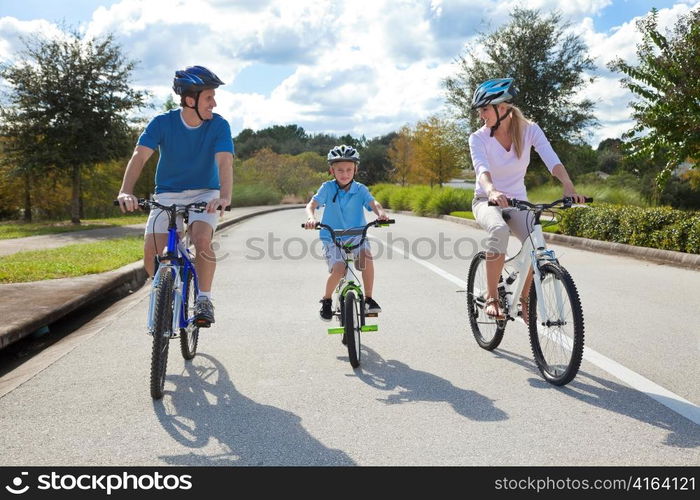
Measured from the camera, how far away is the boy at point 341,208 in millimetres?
5555

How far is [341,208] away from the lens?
570cm

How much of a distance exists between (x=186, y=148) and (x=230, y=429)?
2.03 meters

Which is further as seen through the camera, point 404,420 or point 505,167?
point 505,167

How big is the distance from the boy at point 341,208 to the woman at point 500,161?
888mm

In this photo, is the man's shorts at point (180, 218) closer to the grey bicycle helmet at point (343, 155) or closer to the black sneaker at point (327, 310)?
the grey bicycle helmet at point (343, 155)

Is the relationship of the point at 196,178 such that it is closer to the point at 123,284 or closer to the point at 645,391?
the point at 645,391

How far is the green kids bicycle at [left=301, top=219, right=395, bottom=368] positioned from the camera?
5105 mm

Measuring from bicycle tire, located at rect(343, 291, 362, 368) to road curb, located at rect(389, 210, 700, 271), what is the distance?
7929mm

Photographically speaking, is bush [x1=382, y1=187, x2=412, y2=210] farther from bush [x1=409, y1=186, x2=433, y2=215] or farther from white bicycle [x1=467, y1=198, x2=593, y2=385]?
white bicycle [x1=467, y1=198, x2=593, y2=385]

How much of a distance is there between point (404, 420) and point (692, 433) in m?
1.47

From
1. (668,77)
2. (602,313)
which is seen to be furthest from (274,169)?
(602,313)

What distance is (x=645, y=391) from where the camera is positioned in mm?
4438
